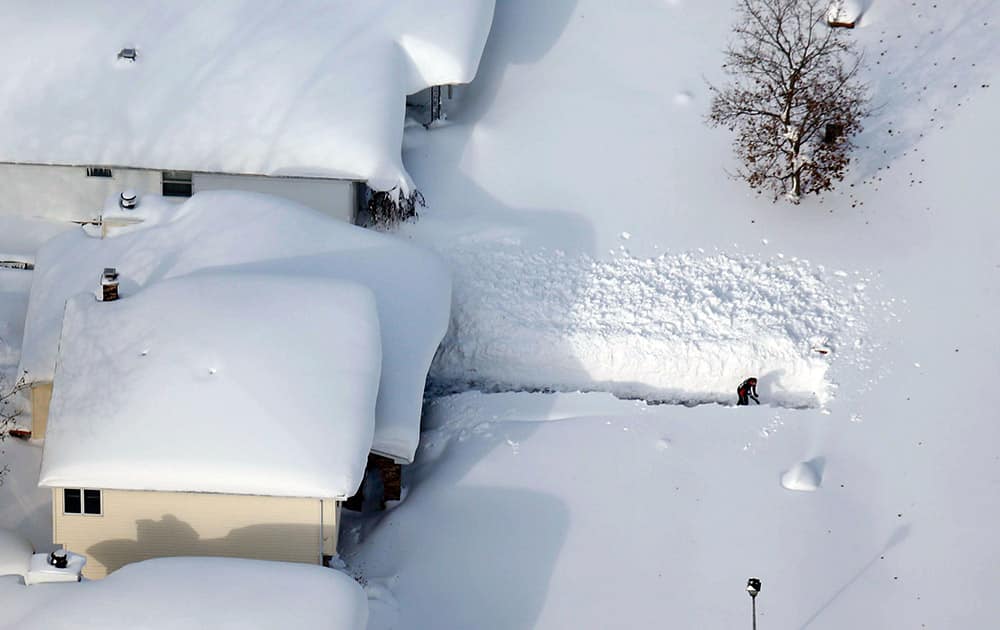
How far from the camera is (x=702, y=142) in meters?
38.7

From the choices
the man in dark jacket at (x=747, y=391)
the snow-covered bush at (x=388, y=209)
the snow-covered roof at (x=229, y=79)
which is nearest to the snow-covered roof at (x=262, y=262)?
the snow-covered roof at (x=229, y=79)

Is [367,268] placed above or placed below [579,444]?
above

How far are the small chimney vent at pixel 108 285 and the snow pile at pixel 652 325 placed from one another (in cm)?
689

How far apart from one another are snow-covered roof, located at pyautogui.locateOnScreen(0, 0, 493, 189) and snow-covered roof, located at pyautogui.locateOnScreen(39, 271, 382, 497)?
6041 mm

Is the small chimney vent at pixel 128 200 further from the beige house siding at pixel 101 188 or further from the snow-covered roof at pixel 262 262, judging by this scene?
the beige house siding at pixel 101 188

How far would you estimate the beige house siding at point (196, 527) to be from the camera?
28.1 meters

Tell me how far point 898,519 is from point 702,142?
36.7ft

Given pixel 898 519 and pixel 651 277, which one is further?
pixel 651 277

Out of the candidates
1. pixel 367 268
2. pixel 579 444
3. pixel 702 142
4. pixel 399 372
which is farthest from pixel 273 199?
pixel 702 142

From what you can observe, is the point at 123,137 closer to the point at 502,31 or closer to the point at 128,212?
the point at 128,212

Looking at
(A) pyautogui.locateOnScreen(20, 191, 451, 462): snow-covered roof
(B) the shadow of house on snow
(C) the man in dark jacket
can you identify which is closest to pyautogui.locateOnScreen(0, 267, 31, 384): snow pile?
(A) pyautogui.locateOnScreen(20, 191, 451, 462): snow-covered roof

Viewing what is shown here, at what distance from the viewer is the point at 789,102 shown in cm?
3688

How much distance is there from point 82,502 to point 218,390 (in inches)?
104

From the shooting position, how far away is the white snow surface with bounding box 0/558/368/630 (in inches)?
977
